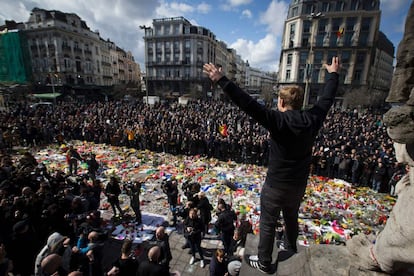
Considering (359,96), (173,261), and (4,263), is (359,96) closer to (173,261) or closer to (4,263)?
(173,261)

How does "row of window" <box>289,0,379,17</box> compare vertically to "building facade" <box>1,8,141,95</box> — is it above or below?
above

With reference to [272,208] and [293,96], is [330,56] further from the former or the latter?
[272,208]

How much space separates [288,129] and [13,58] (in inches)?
2227

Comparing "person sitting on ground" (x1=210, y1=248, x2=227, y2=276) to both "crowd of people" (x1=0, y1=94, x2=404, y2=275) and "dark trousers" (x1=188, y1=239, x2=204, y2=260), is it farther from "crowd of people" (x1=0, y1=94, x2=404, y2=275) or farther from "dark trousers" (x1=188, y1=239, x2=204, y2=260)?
"dark trousers" (x1=188, y1=239, x2=204, y2=260)

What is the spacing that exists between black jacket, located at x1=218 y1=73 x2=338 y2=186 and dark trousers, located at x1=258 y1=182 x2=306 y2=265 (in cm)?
8

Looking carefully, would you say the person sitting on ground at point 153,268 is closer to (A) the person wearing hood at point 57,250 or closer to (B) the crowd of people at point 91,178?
(B) the crowd of people at point 91,178

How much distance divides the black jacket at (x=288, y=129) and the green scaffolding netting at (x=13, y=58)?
5533 centimetres

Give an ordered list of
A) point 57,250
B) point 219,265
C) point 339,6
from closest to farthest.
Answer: point 57,250 < point 219,265 < point 339,6

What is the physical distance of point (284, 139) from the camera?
6.10ft

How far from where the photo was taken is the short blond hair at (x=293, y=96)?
1951 mm

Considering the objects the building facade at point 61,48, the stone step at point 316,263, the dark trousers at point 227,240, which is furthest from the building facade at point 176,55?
the stone step at point 316,263

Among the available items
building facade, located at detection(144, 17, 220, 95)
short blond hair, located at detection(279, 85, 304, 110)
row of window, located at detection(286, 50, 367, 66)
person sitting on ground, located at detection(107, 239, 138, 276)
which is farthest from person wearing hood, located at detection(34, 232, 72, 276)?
building facade, located at detection(144, 17, 220, 95)

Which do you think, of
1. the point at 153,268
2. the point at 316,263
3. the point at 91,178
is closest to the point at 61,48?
the point at 91,178

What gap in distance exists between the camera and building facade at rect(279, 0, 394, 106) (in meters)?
39.8
